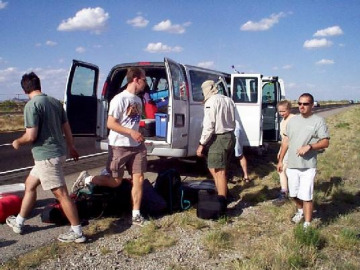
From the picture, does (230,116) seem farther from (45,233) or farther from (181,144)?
(45,233)

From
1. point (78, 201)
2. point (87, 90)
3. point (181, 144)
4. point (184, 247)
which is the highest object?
point (87, 90)

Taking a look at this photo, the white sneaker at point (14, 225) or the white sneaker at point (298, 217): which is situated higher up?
the white sneaker at point (14, 225)

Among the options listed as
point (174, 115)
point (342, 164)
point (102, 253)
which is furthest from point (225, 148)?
point (342, 164)

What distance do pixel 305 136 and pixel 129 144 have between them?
2145 mm

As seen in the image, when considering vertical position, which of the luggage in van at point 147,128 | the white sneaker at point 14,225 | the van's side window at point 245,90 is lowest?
the white sneaker at point 14,225

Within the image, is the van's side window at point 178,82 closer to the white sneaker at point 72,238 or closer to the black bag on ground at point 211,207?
the black bag on ground at point 211,207

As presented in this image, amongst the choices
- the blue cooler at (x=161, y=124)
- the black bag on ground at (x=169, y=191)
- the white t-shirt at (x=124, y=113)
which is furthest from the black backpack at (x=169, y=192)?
the blue cooler at (x=161, y=124)

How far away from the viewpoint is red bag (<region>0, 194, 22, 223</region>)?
4.75 m

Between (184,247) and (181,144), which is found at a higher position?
(181,144)

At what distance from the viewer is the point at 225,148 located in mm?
5289

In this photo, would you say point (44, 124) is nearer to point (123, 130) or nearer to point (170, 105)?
point (123, 130)

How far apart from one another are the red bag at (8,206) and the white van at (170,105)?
226 centimetres

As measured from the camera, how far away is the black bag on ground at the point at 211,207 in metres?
4.91

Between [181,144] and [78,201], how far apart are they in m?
2.37
